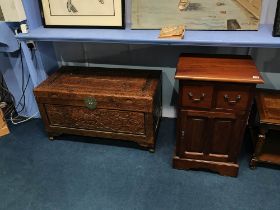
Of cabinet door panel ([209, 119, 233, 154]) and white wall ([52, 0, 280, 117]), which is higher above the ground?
white wall ([52, 0, 280, 117])

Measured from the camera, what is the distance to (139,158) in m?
1.82

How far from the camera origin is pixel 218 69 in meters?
1.39

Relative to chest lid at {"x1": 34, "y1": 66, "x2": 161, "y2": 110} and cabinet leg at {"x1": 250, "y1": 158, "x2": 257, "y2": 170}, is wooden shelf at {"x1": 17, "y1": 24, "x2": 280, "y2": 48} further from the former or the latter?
cabinet leg at {"x1": 250, "y1": 158, "x2": 257, "y2": 170}

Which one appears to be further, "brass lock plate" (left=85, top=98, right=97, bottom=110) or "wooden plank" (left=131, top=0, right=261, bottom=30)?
"brass lock plate" (left=85, top=98, right=97, bottom=110)

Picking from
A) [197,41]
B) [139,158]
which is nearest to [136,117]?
[139,158]

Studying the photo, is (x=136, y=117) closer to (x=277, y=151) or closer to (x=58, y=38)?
(x=58, y=38)

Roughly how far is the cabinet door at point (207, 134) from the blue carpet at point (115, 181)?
156mm

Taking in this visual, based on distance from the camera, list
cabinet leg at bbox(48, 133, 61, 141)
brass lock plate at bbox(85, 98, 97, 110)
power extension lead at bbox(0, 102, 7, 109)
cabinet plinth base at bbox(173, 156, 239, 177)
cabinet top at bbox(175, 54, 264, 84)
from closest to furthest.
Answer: cabinet top at bbox(175, 54, 264, 84), cabinet plinth base at bbox(173, 156, 239, 177), brass lock plate at bbox(85, 98, 97, 110), cabinet leg at bbox(48, 133, 61, 141), power extension lead at bbox(0, 102, 7, 109)

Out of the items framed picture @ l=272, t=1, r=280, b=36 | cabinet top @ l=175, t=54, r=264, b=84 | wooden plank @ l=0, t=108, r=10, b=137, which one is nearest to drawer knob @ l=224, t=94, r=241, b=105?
cabinet top @ l=175, t=54, r=264, b=84

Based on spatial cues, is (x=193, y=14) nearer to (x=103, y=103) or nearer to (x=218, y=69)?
(x=218, y=69)

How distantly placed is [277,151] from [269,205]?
0.39 m

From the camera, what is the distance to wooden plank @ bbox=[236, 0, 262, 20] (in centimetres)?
150

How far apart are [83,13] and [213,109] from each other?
1.06 m

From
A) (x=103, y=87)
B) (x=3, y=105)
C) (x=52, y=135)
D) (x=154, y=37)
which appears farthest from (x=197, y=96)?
(x=3, y=105)
